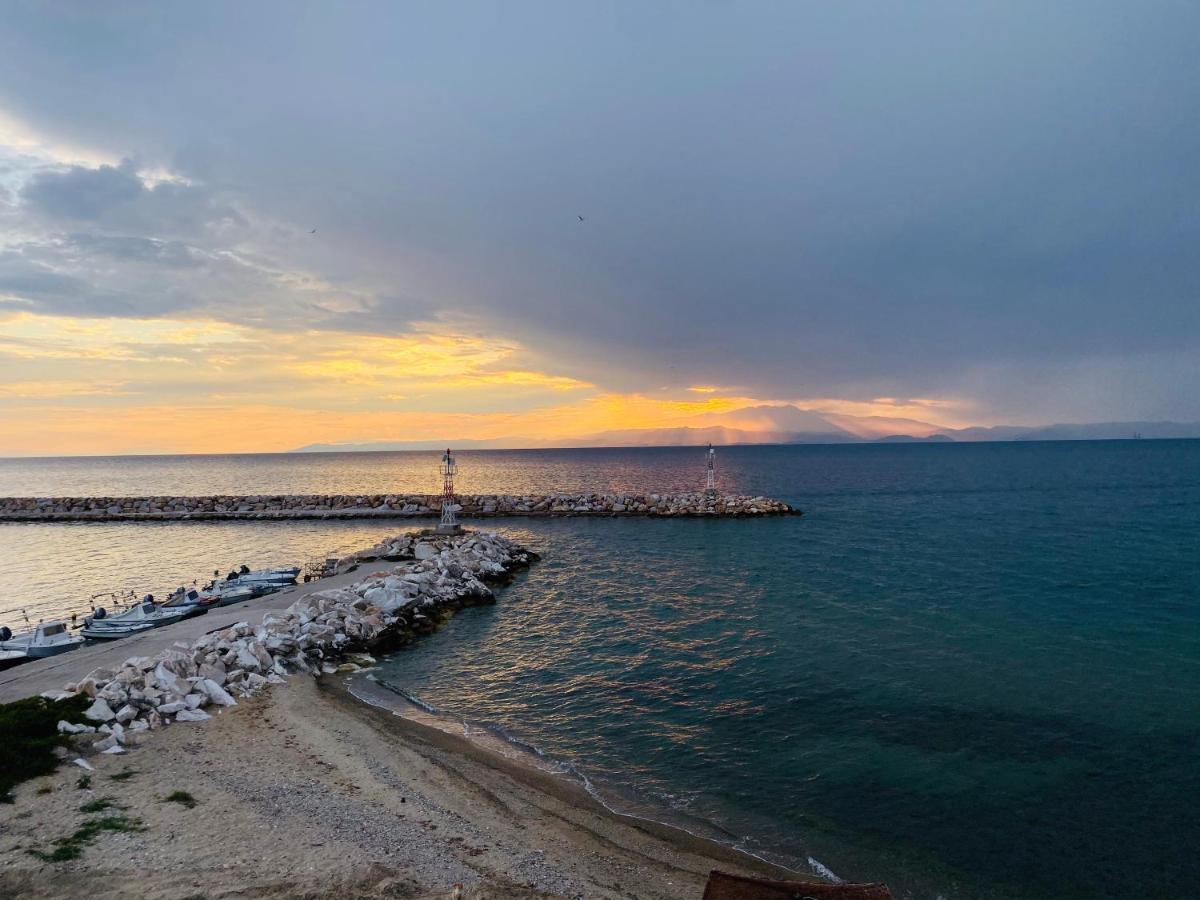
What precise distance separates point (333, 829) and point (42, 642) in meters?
18.9

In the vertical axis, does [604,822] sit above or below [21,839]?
below

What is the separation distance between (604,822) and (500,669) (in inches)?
346

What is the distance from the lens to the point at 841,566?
33.5m

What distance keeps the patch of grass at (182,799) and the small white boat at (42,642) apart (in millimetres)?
15527

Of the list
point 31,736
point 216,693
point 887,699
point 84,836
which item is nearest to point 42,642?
point 216,693

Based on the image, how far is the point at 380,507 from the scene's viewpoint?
2589 inches

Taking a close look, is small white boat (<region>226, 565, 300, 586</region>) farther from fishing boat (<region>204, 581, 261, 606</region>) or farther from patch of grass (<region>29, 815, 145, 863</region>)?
patch of grass (<region>29, 815, 145, 863</region>)

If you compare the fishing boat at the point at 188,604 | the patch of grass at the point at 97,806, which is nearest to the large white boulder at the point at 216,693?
the patch of grass at the point at 97,806

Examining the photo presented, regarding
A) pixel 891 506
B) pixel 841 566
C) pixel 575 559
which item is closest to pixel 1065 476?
pixel 891 506

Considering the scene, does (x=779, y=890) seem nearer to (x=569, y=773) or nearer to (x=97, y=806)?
(x=569, y=773)

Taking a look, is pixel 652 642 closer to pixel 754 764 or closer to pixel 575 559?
pixel 754 764

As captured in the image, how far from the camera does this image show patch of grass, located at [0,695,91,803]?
9938mm

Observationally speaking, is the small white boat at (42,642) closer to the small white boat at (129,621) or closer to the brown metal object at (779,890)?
the small white boat at (129,621)

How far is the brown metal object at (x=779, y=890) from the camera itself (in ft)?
19.7
